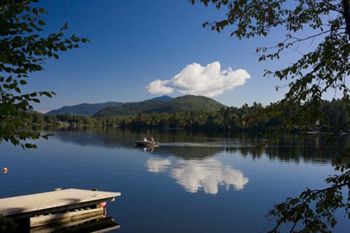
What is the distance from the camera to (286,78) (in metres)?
7.33

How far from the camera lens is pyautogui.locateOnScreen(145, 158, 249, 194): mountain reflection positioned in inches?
1715

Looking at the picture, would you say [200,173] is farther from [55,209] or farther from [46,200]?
[55,209]

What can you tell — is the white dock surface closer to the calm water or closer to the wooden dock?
the wooden dock

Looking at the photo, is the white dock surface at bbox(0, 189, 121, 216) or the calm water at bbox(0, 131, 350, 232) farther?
the calm water at bbox(0, 131, 350, 232)

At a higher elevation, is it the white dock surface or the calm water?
the white dock surface

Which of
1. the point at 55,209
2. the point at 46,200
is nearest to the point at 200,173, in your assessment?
the point at 46,200

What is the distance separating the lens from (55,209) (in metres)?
24.9

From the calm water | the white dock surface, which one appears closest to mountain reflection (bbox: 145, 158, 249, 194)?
the calm water

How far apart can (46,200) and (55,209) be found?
1271 millimetres

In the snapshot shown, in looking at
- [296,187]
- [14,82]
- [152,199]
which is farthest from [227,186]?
[14,82]

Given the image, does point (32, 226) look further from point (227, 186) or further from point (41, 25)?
point (227, 186)

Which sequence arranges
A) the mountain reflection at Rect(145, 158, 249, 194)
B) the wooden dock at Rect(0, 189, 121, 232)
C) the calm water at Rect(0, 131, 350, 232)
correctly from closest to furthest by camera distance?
the wooden dock at Rect(0, 189, 121, 232), the calm water at Rect(0, 131, 350, 232), the mountain reflection at Rect(145, 158, 249, 194)

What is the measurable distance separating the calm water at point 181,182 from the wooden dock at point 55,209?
2.24m

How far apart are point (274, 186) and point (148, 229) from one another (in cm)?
2279
